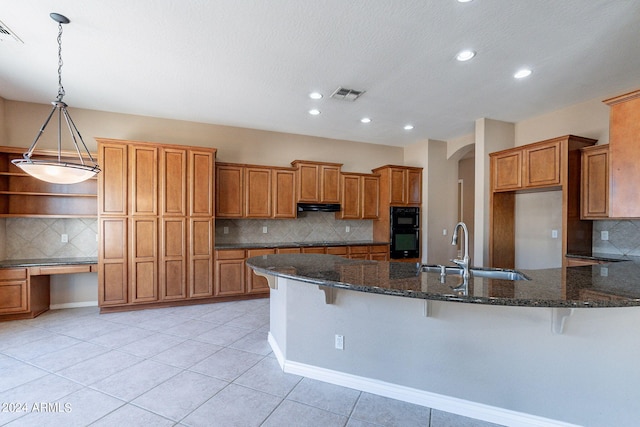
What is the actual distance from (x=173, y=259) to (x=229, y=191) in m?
1.36

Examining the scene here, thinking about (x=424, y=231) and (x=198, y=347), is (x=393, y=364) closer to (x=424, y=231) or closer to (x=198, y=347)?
(x=198, y=347)

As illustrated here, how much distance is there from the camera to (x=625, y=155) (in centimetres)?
250

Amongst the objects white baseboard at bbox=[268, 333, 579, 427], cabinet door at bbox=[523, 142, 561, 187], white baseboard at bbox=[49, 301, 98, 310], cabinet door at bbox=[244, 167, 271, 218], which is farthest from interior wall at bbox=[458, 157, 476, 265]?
Answer: white baseboard at bbox=[49, 301, 98, 310]

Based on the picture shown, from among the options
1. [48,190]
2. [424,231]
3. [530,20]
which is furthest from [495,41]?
[48,190]

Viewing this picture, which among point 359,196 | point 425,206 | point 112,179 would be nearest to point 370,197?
point 359,196

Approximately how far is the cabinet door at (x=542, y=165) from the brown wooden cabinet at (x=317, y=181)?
294 cm

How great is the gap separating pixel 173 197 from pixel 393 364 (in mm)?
3696

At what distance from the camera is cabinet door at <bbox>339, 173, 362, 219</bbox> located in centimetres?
561

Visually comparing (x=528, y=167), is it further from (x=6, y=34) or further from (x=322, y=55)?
(x=6, y=34)

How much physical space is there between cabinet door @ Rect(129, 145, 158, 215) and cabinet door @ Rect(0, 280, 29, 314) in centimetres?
153

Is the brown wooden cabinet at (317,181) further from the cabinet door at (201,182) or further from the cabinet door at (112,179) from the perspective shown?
the cabinet door at (112,179)

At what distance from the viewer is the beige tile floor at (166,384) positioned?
1.91 m

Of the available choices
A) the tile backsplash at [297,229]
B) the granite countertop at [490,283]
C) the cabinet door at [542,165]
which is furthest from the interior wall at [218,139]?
the granite countertop at [490,283]

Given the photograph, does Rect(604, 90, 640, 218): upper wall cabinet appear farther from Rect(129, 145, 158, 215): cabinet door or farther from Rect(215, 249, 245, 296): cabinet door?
Rect(129, 145, 158, 215): cabinet door
